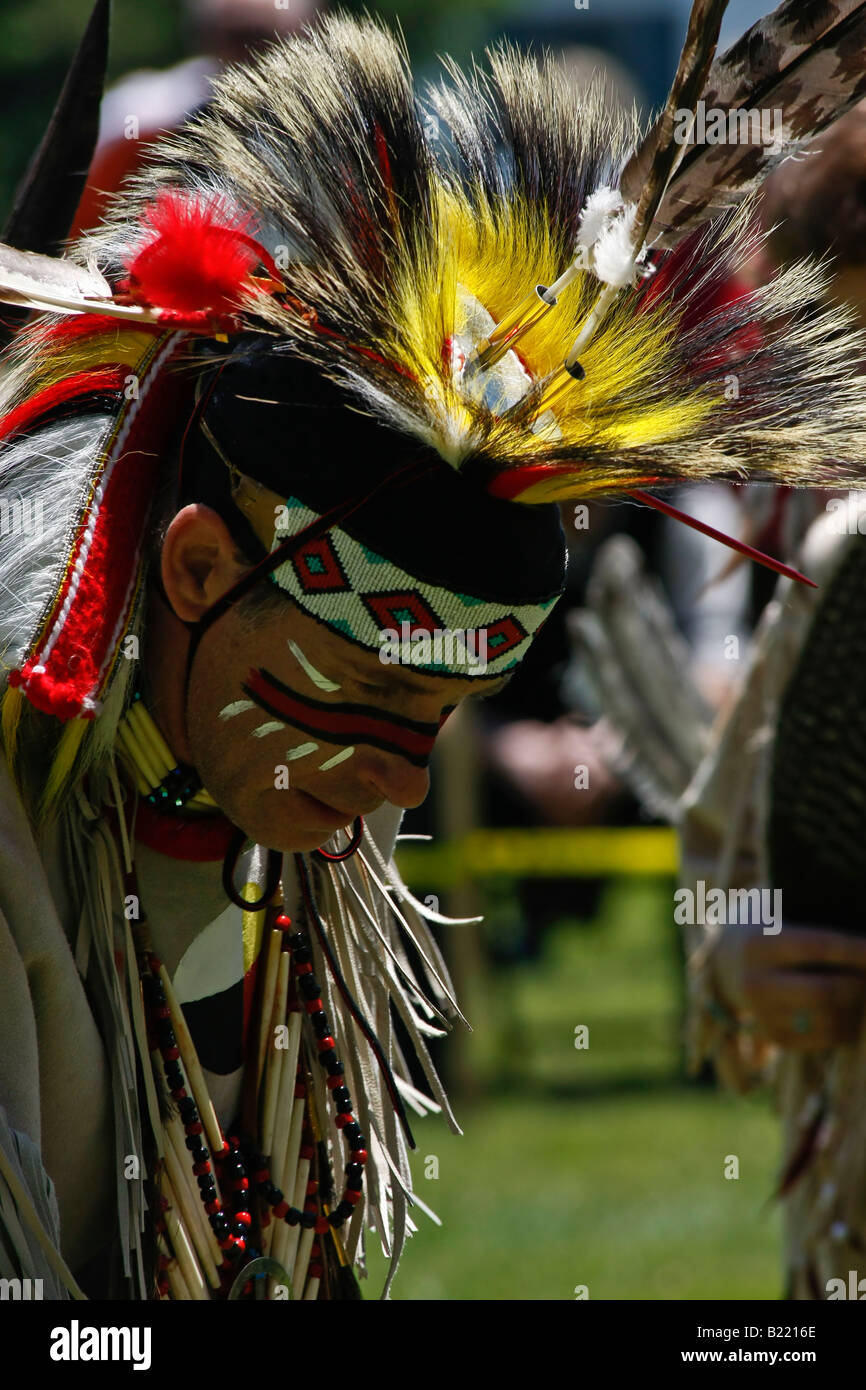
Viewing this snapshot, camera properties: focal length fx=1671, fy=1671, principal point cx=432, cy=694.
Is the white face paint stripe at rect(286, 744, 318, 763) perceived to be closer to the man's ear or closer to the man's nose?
the man's nose

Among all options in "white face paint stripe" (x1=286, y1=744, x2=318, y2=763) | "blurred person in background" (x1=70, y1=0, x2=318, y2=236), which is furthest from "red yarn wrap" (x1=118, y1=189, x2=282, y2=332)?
"blurred person in background" (x1=70, y1=0, x2=318, y2=236)

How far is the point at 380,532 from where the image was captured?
5.26 feet

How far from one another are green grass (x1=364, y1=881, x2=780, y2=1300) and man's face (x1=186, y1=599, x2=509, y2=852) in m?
1.58

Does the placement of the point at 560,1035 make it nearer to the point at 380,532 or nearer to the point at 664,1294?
the point at 664,1294

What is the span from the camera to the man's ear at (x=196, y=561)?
1656 millimetres

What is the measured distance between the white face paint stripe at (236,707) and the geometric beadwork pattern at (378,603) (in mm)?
123

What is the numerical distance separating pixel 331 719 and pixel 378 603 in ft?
0.46

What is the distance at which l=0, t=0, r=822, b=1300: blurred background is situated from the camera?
4363 mm

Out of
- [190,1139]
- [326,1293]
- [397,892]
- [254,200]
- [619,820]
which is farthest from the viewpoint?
[619,820]

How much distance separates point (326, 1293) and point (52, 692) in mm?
861

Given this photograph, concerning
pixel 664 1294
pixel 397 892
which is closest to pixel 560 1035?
→ pixel 664 1294

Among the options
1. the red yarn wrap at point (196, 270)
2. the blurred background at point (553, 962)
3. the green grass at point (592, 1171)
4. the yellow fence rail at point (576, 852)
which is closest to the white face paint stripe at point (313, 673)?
the red yarn wrap at point (196, 270)

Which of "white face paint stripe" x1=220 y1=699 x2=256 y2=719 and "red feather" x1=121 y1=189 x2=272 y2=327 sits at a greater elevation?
"red feather" x1=121 y1=189 x2=272 y2=327

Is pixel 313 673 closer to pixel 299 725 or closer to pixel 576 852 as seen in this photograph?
pixel 299 725
